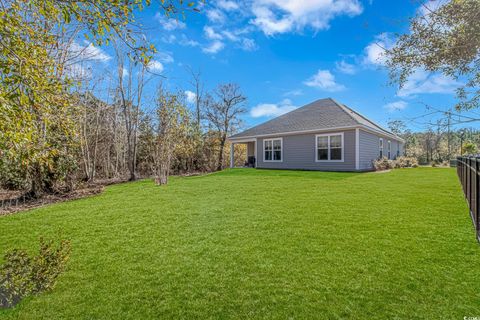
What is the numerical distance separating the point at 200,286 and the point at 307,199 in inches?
174

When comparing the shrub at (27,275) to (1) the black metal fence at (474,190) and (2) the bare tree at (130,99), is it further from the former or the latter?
(2) the bare tree at (130,99)

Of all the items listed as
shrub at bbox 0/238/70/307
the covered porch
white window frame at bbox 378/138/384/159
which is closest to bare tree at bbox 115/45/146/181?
the covered porch

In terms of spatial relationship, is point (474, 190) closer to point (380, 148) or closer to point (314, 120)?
point (314, 120)

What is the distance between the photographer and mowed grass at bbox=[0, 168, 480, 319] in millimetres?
2291

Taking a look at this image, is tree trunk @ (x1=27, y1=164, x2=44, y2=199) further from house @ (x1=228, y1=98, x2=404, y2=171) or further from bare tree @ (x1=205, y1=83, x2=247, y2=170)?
bare tree @ (x1=205, y1=83, x2=247, y2=170)

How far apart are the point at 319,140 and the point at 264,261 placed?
12366 mm

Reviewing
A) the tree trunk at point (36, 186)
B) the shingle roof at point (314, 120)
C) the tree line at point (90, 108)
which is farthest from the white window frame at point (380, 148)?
the tree trunk at point (36, 186)

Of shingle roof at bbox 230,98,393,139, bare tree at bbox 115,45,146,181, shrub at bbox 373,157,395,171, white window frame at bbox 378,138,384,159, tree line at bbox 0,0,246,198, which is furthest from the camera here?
white window frame at bbox 378,138,384,159

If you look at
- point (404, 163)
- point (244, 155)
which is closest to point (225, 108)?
point (244, 155)

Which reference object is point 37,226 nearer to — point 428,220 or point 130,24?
point 130,24

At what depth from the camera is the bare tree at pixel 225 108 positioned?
2055 centimetres

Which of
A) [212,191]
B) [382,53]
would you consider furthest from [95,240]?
[382,53]

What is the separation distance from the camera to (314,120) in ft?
50.1

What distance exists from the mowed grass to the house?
25.2 feet
